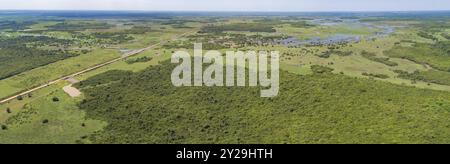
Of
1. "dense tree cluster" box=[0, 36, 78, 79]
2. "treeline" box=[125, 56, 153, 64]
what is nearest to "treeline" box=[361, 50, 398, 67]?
"treeline" box=[125, 56, 153, 64]

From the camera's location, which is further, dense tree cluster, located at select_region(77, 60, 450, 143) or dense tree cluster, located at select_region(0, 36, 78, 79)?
dense tree cluster, located at select_region(0, 36, 78, 79)

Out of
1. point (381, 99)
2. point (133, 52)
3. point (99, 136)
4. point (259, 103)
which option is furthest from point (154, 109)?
point (133, 52)

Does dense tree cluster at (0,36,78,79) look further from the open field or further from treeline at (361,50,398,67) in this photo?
treeline at (361,50,398,67)

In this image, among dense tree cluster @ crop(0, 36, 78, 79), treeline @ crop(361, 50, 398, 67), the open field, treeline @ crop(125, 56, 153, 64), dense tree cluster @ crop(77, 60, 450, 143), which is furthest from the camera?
treeline @ crop(125, 56, 153, 64)

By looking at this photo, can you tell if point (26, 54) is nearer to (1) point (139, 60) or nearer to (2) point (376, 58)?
(1) point (139, 60)

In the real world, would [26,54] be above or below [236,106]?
above

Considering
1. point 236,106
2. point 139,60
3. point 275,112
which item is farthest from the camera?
point 139,60

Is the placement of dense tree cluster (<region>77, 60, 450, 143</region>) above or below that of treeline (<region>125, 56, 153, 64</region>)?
below

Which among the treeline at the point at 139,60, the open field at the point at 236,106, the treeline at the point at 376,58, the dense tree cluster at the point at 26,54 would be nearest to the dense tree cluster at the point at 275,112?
the open field at the point at 236,106

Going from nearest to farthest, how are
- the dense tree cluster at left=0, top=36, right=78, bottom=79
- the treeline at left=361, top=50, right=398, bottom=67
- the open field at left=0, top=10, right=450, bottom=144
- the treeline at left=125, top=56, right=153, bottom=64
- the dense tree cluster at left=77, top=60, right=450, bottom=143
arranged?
the dense tree cluster at left=77, top=60, right=450, bottom=143 → the open field at left=0, top=10, right=450, bottom=144 → the treeline at left=361, top=50, right=398, bottom=67 → the dense tree cluster at left=0, top=36, right=78, bottom=79 → the treeline at left=125, top=56, right=153, bottom=64

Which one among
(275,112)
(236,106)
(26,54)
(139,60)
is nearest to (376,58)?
(275,112)
